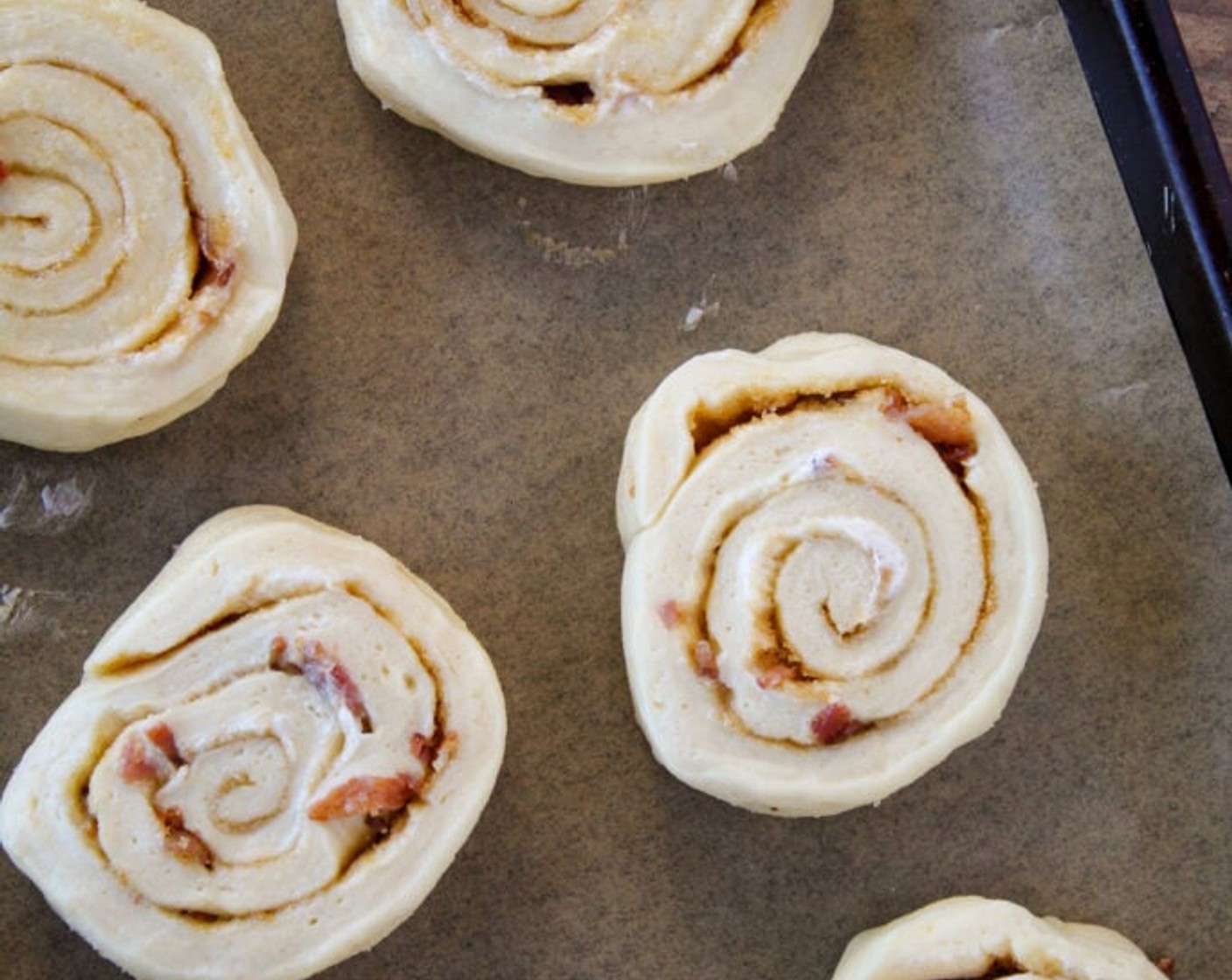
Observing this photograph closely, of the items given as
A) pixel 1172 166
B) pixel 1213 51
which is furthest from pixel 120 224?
pixel 1213 51

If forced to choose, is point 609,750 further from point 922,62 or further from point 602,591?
point 922,62

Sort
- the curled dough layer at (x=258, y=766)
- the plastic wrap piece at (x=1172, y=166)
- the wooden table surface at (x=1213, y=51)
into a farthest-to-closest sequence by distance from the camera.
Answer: the wooden table surface at (x=1213, y=51), the plastic wrap piece at (x=1172, y=166), the curled dough layer at (x=258, y=766)

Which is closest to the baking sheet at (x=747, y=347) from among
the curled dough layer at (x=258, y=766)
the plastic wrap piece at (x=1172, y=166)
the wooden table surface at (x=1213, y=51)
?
the plastic wrap piece at (x=1172, y=166)

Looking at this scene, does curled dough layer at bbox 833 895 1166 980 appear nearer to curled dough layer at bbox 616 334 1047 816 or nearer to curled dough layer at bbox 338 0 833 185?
curled dough layer at bbox 616 334 1047 816

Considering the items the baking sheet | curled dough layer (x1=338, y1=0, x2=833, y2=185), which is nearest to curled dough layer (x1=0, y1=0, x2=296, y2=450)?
the baking sheet

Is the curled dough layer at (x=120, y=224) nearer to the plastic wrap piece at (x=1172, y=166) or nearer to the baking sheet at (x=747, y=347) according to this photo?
the baking sheet at (x=747, y=347)

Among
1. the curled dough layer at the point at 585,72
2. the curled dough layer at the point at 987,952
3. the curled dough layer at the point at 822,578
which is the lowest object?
the curled dough layer at the point at 987,952

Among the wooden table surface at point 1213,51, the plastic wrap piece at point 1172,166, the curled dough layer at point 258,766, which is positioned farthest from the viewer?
the wooden table surface at point 1213,51

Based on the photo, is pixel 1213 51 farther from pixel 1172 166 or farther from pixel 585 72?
pixel 585 72
